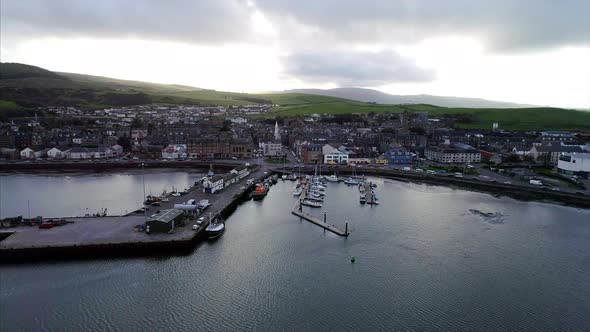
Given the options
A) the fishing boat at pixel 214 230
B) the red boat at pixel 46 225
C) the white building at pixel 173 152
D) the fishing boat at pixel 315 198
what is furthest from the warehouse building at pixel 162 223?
the white building at pixel 173 152

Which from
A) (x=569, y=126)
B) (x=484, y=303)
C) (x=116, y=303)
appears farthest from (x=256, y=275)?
(x=569, y=126)

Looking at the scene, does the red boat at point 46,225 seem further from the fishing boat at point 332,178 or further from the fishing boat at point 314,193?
the fishing boat at point 332,178

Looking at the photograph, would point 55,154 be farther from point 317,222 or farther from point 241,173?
point 317,222

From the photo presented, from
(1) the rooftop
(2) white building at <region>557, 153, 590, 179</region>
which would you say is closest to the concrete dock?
(1) the rooftop

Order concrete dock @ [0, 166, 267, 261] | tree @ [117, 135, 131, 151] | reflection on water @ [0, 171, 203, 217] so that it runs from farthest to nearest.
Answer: tree @ [117, 135, 131, 151] → reflection on water @ [0, 171, 203, 217] → concrete dock @ [0, 166, 267, 261]

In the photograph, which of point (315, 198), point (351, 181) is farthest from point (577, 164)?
point (315, 198)

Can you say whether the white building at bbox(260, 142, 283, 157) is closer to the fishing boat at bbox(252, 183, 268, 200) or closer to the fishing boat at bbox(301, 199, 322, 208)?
the fishing boat at bbox(252, 183, 268, 200)

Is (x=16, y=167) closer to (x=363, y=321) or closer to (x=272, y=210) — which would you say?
(x=272, y=210)
